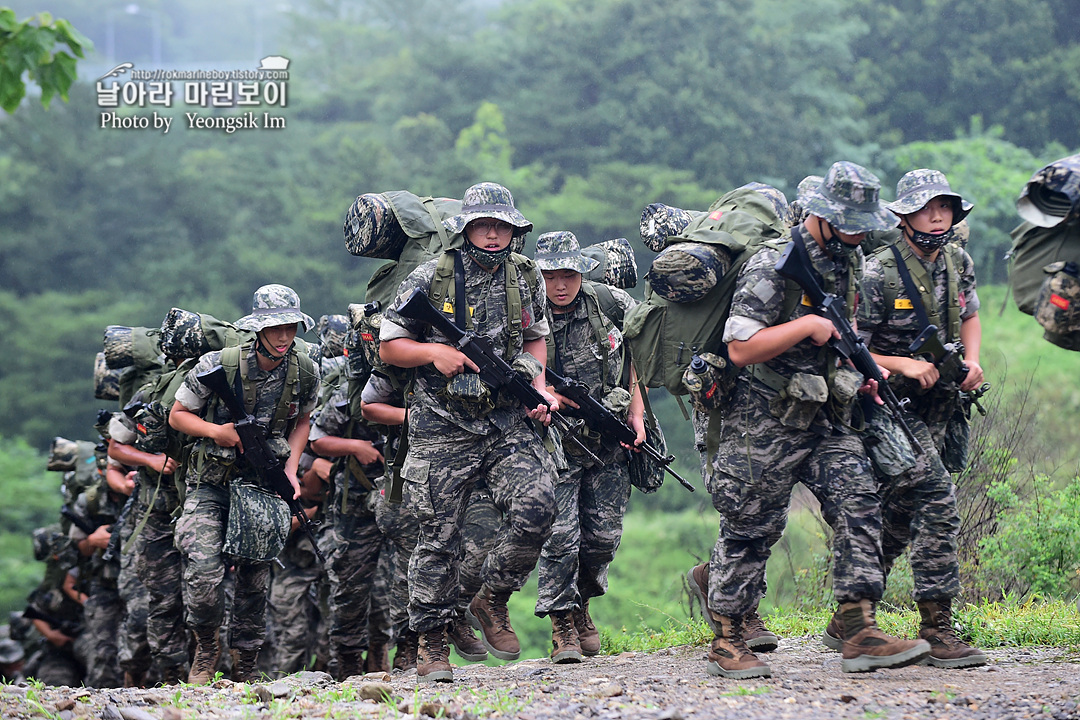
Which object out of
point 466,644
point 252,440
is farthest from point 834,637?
point 252,440

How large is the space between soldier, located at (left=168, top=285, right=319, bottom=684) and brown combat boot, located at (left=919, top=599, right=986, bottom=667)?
382cm

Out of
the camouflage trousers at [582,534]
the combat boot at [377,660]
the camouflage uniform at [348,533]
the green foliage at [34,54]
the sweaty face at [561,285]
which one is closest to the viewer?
the green foliage at [34,54]

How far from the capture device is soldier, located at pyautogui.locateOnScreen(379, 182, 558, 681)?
20.5ft

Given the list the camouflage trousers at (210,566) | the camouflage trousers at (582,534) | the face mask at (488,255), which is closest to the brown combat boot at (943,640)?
the camouflage trousers at (582,534)

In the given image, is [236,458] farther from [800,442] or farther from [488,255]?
[800,442]

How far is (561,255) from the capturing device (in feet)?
24.4

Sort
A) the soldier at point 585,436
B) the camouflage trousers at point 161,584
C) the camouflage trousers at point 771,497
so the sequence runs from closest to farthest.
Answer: the camouflage trousers at point 771,497 < the soldier at point 585,436 < the camouflage trousers at point 161,584

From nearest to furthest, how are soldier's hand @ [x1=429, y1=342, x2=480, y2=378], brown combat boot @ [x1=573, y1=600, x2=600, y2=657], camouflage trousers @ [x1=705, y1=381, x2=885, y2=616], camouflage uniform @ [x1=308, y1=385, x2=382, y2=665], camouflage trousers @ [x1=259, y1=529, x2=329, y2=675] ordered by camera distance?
camouflage trousers @ [x1=705, y1=381, x2=885, y2=616], soldier's hand @ [x1=429, y1=342, x2=480, y2=378], brown combat boot @ [x1=573, y1=600, x2=600, y2=657], camouflage uniform @ [x1=308, y1=385, x2=382, y2=665], camouflage trousers @ [x1=259, y1=529, x2=329, y2=675]

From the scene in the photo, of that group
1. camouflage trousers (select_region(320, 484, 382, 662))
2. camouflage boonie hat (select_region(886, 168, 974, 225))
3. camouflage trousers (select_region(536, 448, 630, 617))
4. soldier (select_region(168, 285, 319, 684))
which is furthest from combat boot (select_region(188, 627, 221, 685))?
camouflage boonie hat (select_region(886, 168, 974, 225))

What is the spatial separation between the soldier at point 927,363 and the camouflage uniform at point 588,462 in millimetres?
1678

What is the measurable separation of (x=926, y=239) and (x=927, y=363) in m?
0.66

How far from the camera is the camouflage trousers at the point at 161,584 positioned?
327 inches

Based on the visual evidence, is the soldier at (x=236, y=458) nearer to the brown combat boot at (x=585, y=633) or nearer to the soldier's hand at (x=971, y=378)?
the brown combat boot at (x=585, y=633)

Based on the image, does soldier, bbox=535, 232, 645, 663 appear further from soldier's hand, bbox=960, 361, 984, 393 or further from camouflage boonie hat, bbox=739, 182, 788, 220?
soldier's hand, bbox=960, 361, 984, 393
